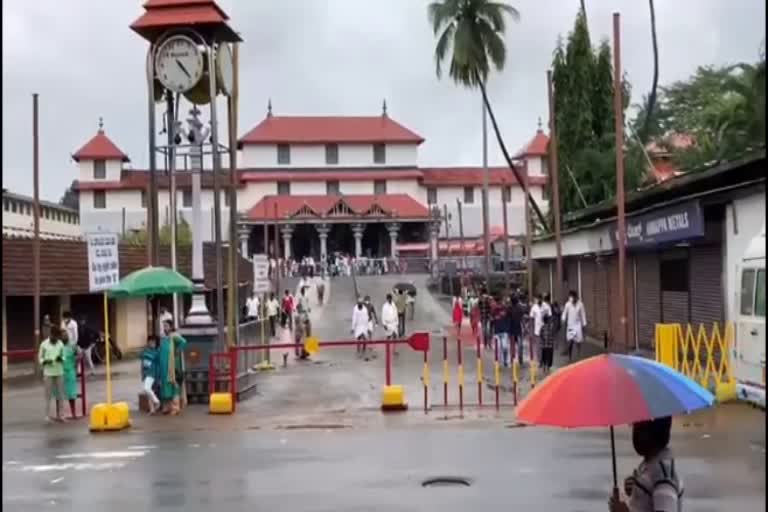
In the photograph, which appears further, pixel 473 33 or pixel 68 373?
pixel 473 33

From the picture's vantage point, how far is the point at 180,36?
868 inches

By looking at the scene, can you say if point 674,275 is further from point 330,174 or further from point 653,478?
point 330,174

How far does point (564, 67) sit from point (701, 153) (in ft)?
22.6

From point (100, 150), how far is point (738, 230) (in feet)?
277

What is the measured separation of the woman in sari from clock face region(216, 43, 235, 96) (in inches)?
215

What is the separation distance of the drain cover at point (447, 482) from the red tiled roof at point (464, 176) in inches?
3442

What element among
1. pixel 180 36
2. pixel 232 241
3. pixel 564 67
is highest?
pixel 564 67

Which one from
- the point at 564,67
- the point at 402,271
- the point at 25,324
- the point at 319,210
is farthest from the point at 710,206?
the point at 319,210

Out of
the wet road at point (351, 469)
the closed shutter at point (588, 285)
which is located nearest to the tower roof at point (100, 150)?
the closed shutter at point (588, 285)

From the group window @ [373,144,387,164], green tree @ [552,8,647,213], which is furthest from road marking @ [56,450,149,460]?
window @ [373,144,387,164]

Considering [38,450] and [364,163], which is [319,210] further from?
[38,450]

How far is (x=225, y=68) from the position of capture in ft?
75.9

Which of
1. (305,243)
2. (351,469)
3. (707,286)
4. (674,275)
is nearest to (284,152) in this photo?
(305,243)

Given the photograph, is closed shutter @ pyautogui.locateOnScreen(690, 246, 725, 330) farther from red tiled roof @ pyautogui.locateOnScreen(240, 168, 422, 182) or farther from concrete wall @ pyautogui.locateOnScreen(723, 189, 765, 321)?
red tiled roof @ pyautogui.locateOnScreen(240, 168, 422, 182)
